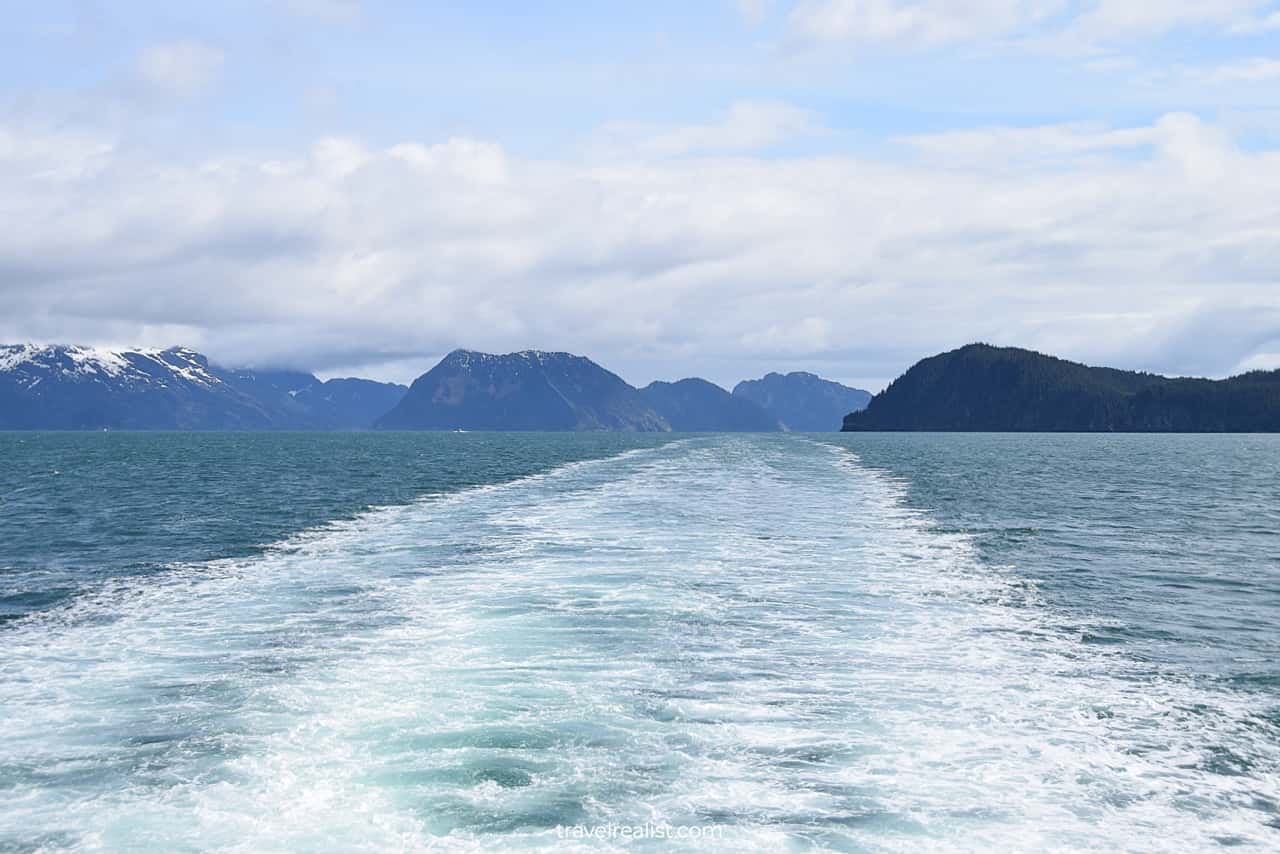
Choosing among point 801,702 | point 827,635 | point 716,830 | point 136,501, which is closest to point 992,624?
point 827,635

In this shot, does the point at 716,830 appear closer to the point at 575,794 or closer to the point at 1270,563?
the point at 575,794

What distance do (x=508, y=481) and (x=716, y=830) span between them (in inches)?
2595

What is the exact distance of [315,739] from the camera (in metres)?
14.2

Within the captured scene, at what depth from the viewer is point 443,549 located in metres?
35.2

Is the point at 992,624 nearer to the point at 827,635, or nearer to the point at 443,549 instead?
the point at 827,635

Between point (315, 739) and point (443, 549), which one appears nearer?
point (315, 739)

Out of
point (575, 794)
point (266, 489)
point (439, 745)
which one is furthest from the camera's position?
point (266, 489)

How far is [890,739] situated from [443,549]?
2371cm

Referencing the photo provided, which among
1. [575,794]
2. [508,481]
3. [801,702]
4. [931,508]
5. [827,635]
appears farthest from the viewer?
[508,481]

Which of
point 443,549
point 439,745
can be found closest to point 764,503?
point 443,549

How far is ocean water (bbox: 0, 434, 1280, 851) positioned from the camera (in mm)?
11523

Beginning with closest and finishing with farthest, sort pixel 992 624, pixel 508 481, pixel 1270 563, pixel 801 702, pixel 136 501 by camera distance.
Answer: pixel 801 702
pixel 992 624
pixel 1270 563
pixel 136 501
pixel 508 481

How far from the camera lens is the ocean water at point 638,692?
37.8 ft

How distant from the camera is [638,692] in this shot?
54.0 feet
